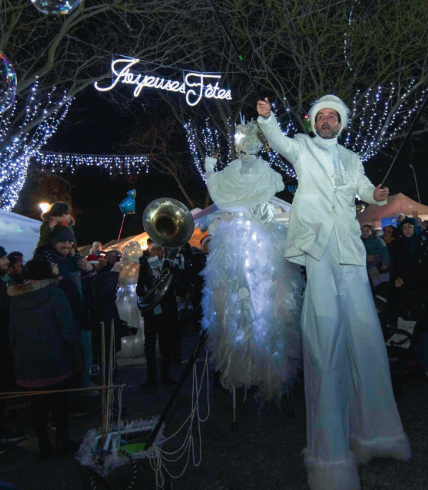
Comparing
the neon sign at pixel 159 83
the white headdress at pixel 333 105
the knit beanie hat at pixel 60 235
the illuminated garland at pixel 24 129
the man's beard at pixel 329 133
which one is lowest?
the knit beanie hat at pixel 60 235

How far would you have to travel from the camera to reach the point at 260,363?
3512mm

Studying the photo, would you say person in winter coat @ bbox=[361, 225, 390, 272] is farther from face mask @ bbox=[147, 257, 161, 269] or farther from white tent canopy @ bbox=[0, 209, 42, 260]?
white tent canopy @ bbox=[0, 209, 42, 260]

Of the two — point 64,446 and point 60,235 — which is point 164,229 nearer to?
point 60,235

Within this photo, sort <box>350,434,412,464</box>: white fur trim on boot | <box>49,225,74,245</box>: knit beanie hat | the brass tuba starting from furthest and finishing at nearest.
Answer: the brass tuba < <box>49,225,74,245</box>: knit beanie hat < <box>350,434,412,464</box>: white fur trim on boot

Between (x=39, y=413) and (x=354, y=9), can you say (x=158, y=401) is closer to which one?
(x=39, y=413)

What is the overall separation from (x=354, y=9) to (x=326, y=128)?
12738mm

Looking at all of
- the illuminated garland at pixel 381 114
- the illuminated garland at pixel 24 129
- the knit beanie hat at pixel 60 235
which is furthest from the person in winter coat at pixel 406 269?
the illuminated garland at pixel 24 129

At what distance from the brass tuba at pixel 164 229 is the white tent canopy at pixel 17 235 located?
408 cm

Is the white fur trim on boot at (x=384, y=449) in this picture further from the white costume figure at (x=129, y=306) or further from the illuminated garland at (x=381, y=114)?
the illuminated garland at (x=381, y=114)

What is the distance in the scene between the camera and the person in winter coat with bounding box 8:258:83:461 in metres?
3.44

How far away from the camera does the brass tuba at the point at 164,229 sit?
16.5 ft

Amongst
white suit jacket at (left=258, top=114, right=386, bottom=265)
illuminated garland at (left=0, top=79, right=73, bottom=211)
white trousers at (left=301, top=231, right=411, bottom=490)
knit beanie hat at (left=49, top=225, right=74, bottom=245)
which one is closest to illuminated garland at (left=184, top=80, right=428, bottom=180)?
illuminated garland at (left=0, top=79, right=73, bottom=211)

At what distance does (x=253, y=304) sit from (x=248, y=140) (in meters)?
1.45

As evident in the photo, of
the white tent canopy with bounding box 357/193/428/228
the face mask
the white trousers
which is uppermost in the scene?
the white tent canopy with bounding box 357/193/428/228
